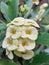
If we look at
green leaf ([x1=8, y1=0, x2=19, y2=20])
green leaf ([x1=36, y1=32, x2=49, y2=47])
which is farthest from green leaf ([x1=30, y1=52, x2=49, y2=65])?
green leaf ([x1=8, y1=0, x2=19, y2=20])

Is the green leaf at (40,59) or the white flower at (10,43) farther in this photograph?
the green leaf at (40,59)

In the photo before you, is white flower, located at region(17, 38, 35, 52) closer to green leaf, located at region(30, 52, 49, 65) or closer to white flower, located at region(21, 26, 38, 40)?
white flower, located at region(21, 26, 38, 40)

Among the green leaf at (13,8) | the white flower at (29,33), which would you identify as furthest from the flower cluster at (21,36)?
the green leaf at (13,8)

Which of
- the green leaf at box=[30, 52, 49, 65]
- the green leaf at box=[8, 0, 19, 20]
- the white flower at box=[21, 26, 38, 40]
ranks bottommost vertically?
the green leaf at box=[30, 52, 49, 65]

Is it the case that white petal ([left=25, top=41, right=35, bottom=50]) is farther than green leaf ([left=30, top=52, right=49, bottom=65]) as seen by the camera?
No

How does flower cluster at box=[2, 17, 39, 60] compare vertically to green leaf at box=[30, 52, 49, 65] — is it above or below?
above

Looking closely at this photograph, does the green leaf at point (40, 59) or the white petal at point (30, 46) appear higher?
the white petal at point (30, 46)

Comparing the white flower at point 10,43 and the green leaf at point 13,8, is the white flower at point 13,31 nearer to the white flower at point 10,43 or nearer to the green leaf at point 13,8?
the white flower at point 10,43

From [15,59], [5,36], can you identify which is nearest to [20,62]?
[15,59]
